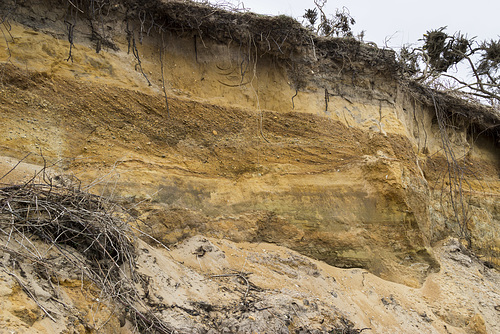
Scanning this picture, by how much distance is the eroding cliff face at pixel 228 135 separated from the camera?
199 inches

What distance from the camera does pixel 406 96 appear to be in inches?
314

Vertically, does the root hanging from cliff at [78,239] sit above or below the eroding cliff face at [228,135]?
below

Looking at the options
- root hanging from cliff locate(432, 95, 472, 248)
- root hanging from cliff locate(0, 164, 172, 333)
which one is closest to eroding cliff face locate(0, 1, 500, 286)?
root hanging from cliff locate(432, 95, 472, 248)

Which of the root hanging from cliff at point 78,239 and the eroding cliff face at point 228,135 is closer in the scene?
the root hanging from cliff at point 78,239

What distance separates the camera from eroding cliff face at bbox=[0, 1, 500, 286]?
16.6 feet

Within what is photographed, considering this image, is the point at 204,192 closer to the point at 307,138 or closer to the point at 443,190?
the point at 307,138

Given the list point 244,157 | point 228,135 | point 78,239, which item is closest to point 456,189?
point 244,157

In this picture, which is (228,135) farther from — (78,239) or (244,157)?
(78,239)

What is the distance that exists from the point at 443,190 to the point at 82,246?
6.87 meters

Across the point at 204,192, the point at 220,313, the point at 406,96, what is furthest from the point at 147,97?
the point at 406,96

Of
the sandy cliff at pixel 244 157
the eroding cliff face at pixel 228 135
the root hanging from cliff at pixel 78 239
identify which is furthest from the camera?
the eroding cliff face at pixel 228 135

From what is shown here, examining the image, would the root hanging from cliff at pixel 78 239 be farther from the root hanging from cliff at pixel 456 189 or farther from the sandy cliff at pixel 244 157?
the root hanging from cliff at pixel 456 189

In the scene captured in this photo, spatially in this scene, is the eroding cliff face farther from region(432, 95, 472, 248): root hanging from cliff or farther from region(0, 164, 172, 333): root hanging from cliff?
region(0, 164, 172, 333): root hanging from cliff

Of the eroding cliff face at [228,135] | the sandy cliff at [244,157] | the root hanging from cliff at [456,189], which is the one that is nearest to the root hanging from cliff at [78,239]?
the sandy cliff at [244,157]
